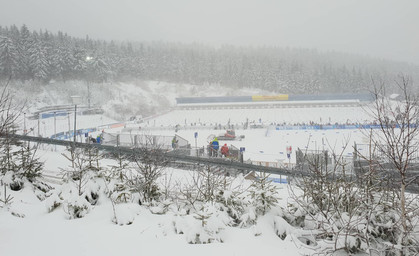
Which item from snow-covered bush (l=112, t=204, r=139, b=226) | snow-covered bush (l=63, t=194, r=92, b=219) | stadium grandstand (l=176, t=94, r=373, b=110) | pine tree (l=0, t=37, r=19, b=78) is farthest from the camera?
stadium grandstand (l=176, t=94, r=373, b=110)

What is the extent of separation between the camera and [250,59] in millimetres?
121062

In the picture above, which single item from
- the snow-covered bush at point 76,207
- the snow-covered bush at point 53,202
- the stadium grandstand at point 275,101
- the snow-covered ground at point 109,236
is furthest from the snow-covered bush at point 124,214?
the stadium grandstand at point 275,101

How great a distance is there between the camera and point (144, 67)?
343 ft

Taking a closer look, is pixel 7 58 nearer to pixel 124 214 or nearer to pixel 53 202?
pixel 53 202

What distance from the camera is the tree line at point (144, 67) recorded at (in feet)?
225

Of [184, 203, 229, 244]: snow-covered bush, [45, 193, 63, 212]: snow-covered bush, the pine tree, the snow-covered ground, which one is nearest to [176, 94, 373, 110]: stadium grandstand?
the pine tree

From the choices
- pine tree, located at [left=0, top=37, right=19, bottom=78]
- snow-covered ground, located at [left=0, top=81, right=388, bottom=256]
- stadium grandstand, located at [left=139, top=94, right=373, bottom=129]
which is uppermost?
pine tree, located at [left=0, top=37, right=19, bottom=78]

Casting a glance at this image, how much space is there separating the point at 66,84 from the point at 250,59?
77.6 meters

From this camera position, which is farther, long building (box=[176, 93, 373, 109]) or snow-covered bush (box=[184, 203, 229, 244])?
long building (box=[176, 93, 373, 109])

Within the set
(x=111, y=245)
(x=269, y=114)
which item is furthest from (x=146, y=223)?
(x=269, y=114)

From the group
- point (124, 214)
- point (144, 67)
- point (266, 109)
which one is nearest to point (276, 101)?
point (266, 109)

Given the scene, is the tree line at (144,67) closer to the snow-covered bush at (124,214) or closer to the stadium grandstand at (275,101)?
the stadium grandstand at (275,101)

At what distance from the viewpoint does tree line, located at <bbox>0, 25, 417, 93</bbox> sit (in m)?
68.7

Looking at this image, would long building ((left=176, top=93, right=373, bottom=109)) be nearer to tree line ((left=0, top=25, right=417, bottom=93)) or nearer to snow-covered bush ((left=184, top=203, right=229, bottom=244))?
tree line ((left=0, top=25, right=417, bottom=93))
